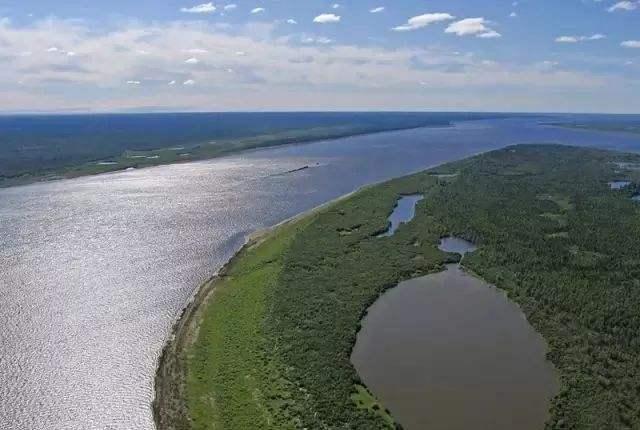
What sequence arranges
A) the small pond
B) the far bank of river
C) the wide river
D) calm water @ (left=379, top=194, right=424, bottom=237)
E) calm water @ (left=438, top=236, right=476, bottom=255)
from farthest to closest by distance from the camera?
the small pond, calm water @ (left=379, top=194, right=424, bottom=237), calm water @ (left=438, top=236, right=476, bottom=255), the wide river, the far bank of river

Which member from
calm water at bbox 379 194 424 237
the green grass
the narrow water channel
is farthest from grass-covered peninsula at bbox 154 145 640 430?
calm water at bbox 379 194 424 237

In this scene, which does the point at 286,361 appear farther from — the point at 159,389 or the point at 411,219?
the point at 411,219

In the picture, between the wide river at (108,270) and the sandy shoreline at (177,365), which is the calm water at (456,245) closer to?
the wide river at (108,270)

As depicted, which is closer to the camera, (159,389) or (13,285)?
(159,389)

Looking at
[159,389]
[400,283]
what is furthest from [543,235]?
[159,389]

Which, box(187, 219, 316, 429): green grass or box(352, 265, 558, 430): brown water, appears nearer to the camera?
box(187, 219, 316, 429): green grass

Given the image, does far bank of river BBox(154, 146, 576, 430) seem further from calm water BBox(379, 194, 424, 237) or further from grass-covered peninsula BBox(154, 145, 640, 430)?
calm water BBox(379, 194, 424, 237)
